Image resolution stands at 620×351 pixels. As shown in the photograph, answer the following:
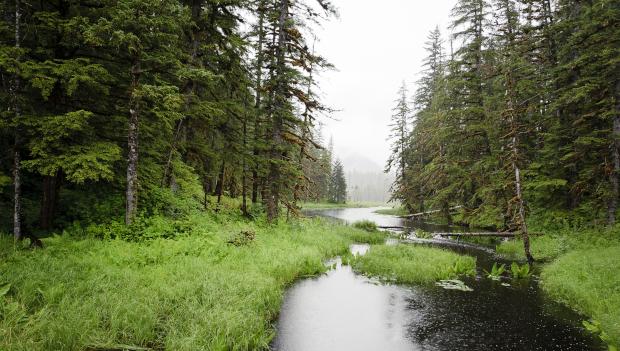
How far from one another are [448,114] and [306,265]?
18.5 metres

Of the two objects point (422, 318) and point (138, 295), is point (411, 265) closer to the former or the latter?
point (422, 318)

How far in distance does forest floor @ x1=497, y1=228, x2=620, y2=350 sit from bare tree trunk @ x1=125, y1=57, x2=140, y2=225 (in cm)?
1379

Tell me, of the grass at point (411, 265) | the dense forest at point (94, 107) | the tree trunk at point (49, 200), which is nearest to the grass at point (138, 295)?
the tree trunk at point (49, 200)

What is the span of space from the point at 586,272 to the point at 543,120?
12.9 m

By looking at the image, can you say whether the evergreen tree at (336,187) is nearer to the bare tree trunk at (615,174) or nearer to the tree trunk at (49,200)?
the bare tree trunk at (615,174)

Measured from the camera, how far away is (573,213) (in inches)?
738

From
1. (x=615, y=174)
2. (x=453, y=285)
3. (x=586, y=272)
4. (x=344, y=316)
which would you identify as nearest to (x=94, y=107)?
(x=344, y=316)

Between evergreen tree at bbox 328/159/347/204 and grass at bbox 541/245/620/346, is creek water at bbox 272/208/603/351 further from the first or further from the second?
evergreen tree at bbox 328/159/347/204

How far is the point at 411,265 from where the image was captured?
14.1 metres

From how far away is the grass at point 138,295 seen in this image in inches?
240

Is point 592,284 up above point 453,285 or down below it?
above

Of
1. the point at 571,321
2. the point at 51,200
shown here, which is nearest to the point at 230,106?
the point at 51,200

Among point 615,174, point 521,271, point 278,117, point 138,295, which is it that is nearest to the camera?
point 138,295

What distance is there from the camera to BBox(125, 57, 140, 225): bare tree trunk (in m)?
11.2
